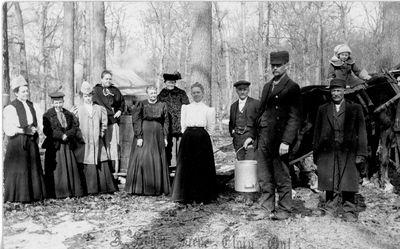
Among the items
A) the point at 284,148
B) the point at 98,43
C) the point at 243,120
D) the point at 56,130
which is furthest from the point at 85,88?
the point at 98,43

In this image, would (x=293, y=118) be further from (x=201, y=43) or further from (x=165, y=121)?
(x=201, y=43)

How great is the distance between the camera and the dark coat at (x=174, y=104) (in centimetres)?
772

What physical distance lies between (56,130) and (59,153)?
0.41m

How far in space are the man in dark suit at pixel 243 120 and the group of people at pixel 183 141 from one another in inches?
0.6

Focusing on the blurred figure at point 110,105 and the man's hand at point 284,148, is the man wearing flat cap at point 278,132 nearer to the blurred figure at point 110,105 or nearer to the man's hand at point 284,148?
the man's hand at point 284,148

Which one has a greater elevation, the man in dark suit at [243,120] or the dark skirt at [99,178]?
the man in dark suit at [243,120]

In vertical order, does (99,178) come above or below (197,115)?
below

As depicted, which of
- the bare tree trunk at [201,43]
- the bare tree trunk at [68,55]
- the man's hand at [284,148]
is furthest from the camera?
the bare tree trunk at [68,55]

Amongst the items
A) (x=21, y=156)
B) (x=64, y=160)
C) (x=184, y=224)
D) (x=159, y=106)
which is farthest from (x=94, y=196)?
(x=184, y=224)

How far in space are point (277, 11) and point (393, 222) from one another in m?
22.2

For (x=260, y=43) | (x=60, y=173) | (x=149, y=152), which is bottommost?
(x=60, y=173)

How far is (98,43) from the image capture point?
12312 millimetres

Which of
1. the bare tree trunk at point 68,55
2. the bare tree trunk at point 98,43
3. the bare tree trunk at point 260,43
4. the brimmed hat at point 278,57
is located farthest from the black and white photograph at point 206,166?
the bare tree trunk at point 260,43

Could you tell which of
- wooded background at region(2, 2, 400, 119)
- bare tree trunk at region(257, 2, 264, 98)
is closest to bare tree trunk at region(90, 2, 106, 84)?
wooded background at region(2, 2, 400, 119)
